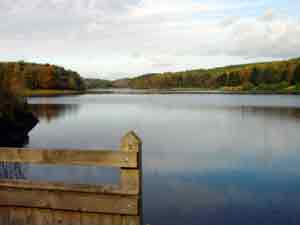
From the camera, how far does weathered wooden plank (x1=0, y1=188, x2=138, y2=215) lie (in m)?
4.48

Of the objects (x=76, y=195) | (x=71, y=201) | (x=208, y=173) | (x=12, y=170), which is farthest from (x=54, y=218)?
(x=12, y=170)

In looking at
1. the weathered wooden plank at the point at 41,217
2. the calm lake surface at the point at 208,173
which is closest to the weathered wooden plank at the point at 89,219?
the weathered wooden plank at the point at 41,217

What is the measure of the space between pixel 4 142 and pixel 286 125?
26.8 meters

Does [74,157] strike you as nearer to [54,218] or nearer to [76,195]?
[76,195]

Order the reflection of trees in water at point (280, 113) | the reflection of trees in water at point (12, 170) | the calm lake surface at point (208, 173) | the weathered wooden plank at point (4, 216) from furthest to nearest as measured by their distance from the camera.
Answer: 1. the reflection of trees in water at point (280, 113)
2. the reflection of trees in water at point (12, 170)
3. the calm lake surface at point (208, 173)
4. the weathered wooden plank at point (4, 216)

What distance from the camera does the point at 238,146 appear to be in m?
22.5

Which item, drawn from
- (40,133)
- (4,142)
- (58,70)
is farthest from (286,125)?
(58,70)

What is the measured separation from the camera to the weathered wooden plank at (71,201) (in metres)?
4.48

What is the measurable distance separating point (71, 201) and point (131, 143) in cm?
125

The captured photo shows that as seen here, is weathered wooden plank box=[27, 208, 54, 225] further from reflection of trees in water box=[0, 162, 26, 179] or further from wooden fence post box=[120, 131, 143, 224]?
reflection of trees in water box=[0, 162, 26, 179]

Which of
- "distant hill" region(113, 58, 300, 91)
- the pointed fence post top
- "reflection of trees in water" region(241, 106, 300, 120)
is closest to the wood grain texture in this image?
the pointed fence post top

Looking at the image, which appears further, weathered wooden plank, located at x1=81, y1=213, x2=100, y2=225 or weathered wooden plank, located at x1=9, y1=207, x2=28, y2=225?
weathered wooden plank, located at x1=9, y1=207, x2=28, y2=225

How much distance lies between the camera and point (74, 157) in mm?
4578

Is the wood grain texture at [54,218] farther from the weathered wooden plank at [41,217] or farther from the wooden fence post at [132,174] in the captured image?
the wooden fence post at [132,174]
